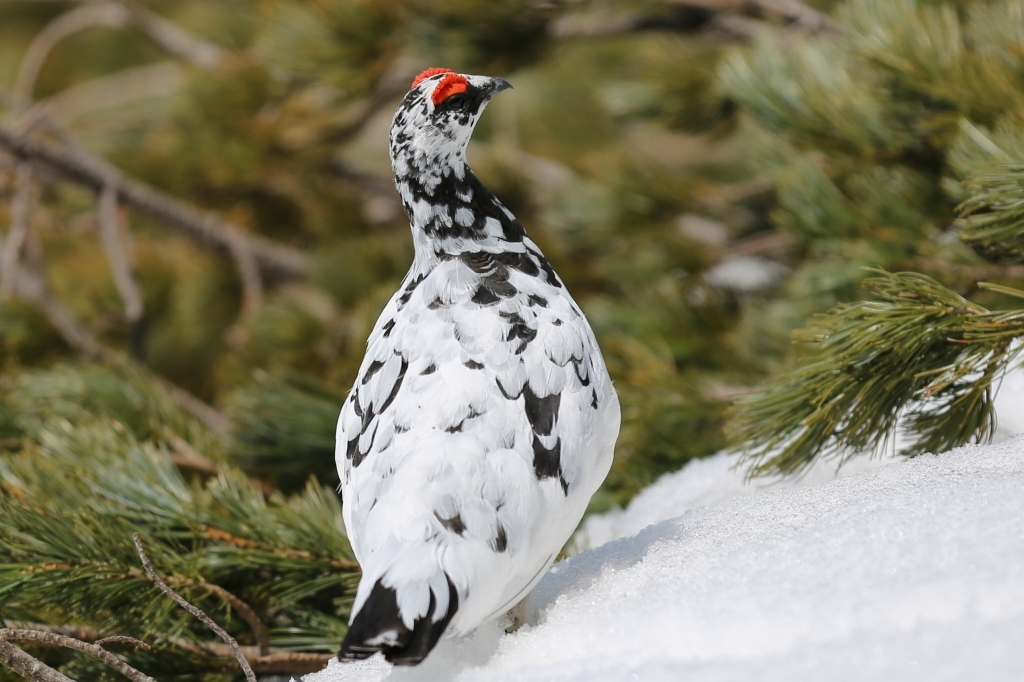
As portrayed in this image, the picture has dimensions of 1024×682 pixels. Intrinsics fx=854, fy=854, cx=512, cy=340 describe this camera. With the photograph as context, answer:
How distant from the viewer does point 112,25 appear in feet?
8.53

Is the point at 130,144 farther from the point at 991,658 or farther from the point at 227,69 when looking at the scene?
the point at 991,658

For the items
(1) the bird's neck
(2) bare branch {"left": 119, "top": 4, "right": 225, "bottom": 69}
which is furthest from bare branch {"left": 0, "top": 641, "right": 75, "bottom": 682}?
(2) bare branch {"left": 119, "top": 4, "right": 225, "bottom": 69}

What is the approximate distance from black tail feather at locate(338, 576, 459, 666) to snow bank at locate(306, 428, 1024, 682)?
0.31 feet

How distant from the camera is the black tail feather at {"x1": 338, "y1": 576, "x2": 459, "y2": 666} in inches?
25.9

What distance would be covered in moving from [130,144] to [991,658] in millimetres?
2788

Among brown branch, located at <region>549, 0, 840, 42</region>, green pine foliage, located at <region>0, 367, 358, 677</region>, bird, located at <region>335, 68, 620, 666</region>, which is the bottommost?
green pine foliage, located at <region>0, 367, 358, 677</region>

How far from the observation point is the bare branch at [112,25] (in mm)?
2223

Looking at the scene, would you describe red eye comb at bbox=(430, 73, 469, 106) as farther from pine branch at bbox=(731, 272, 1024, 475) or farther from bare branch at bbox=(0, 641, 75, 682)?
bare branch at bbox=(0, 641, 75, 682)

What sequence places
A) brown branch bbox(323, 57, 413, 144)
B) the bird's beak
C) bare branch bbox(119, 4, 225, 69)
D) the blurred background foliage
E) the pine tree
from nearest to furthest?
the pine tree, the bird's beak, the blurred background foliage, brown branch bbox(323, 57, 413, 144), bare branch bbox(119, 4, 225, 69)

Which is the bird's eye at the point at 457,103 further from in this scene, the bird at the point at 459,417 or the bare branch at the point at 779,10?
the bare branch at the point at 779,10

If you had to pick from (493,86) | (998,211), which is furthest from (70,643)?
(998,211)

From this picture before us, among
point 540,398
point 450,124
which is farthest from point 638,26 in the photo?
point 540,398

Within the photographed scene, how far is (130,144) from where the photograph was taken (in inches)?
108

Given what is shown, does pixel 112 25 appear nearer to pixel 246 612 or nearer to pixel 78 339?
pixel 78 339
